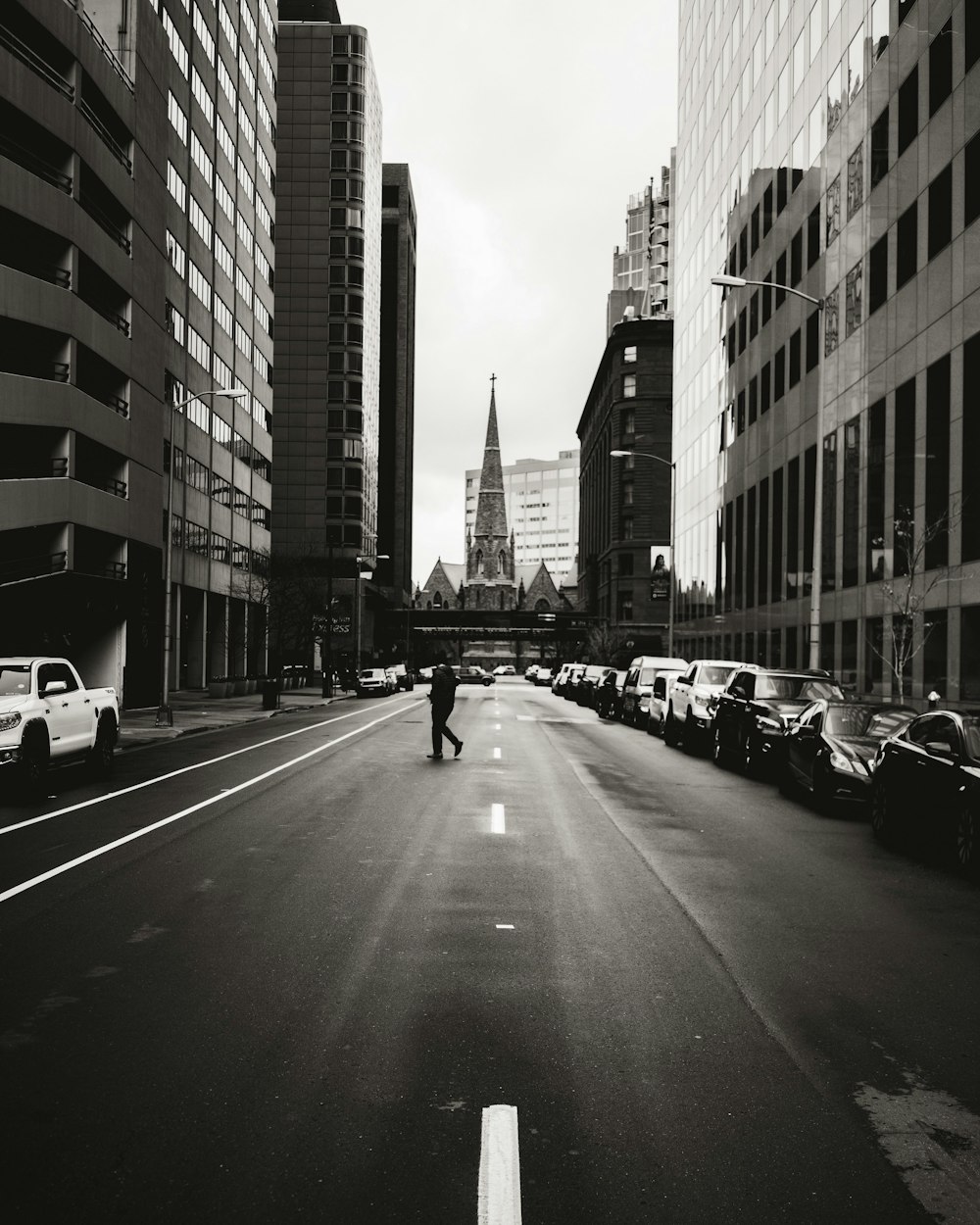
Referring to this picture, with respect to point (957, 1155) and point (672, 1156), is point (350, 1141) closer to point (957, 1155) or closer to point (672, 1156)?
point (672, 1156)

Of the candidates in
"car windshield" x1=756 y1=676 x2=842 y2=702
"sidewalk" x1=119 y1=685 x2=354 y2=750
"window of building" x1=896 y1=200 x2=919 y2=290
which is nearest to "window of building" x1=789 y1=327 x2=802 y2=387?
"window of building" x1=896 y1=200 x2=919 y2=290

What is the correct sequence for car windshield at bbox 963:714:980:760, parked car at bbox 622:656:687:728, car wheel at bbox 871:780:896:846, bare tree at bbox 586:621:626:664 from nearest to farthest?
car windshield at bbox 963:714:980:760
car wheel at bbox 871:780:896:846
parked car at bbox 622:656:687:728
bare tree at bbox 586:621:626:664

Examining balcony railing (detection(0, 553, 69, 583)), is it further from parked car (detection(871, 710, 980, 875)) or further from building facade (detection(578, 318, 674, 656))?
building facade (detection(578, 318, 674, 656))

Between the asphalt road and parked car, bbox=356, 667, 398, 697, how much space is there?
50586mm

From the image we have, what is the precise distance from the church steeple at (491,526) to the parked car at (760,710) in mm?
151143

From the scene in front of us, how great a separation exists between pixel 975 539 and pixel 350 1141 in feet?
77.7

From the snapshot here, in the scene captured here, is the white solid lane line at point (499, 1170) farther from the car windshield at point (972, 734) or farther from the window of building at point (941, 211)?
the window of building at point (941, 211)

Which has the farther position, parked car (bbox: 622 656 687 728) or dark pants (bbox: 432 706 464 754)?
parked car (bbox: 622 656 687 728)

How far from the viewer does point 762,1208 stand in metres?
3.86

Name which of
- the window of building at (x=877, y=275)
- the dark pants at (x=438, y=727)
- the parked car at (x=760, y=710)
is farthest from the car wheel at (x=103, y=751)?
the window of building at (x=877, y=275)

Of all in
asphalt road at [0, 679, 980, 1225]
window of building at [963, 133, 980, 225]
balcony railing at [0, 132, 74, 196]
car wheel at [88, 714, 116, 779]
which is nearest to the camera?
asphalt road at [0, 679, 980, 1225]

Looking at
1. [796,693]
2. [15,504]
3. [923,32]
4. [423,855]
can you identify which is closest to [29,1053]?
[423,855]

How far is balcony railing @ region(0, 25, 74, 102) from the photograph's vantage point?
3056 cm

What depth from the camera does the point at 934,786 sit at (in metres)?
11.2
